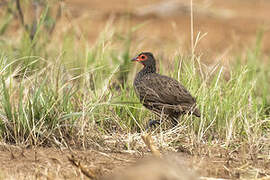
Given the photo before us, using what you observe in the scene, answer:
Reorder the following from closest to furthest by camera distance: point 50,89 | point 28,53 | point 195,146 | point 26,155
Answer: point 26,155 < point 195,146 < point 50,89 < point 28,53

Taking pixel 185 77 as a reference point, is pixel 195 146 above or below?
below

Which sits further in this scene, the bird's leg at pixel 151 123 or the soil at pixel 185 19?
the soil at pixel 185 19

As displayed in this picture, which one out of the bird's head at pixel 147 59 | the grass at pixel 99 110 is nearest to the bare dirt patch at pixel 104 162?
the grass at pixel 99 110

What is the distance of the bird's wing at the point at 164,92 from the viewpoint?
13.5 feet

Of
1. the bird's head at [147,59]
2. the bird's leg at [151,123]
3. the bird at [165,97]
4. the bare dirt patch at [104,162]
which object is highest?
the bird's head at [147,59]

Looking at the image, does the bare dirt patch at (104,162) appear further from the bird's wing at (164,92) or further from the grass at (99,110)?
the bird's wing at (164,92)

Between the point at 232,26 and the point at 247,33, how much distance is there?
1.29 metres

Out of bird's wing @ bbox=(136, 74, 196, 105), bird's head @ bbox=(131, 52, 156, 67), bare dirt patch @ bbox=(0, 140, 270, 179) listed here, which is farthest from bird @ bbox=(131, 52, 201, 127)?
bare dirt patch @ bbox=(0, 140, 270, 179)

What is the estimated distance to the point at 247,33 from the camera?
13.1 m

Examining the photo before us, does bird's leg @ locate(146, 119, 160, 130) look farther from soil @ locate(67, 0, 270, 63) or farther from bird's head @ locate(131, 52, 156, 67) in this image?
soil @ locate(67, 0, 270, 63)

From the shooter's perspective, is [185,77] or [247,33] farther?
[247,33]

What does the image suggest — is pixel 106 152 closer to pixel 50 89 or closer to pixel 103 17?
pixel 50 89

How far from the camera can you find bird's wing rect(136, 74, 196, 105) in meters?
4.12

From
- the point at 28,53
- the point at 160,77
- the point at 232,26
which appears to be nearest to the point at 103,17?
the point at 232,26
